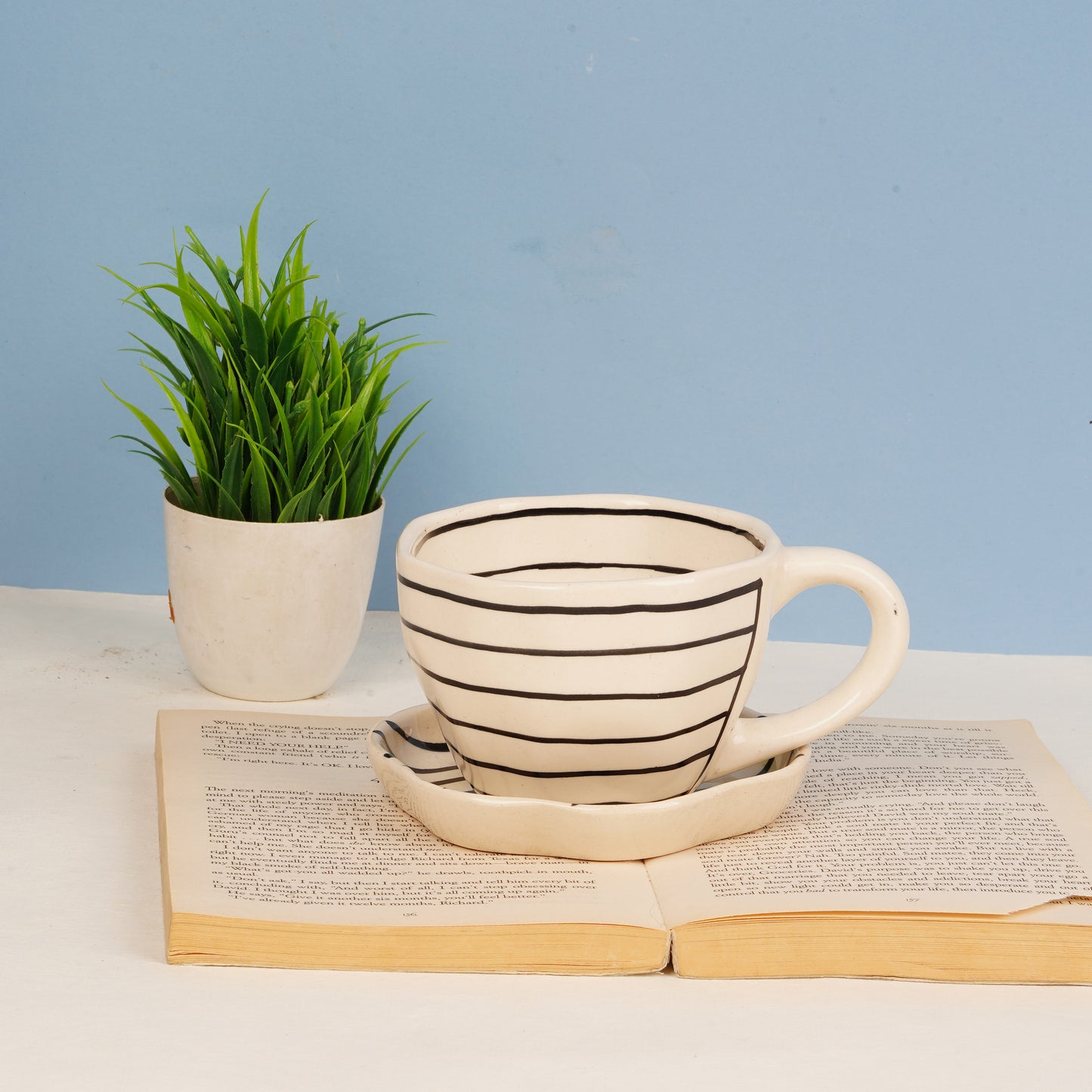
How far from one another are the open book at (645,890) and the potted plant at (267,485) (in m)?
0.15

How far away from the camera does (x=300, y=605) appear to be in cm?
65

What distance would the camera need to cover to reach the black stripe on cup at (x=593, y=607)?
1.34 feet

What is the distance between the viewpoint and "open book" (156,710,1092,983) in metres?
0.40

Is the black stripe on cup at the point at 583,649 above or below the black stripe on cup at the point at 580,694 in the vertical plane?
above

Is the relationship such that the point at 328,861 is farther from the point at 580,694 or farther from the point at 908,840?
the point at 908,840

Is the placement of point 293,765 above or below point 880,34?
below

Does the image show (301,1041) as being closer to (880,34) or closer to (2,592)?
(2,592)

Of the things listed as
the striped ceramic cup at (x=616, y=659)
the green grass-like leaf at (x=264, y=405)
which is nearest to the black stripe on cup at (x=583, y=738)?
the striped ceramic cup at (x=616, y=659)

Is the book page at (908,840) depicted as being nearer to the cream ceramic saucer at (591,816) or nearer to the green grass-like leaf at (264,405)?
the cream ceramic saucer at (591,816)

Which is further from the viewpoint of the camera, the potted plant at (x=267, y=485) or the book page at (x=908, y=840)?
the potted plant at (x=267, y=485)

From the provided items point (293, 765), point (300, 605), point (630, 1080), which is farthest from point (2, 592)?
point (630, 1080)

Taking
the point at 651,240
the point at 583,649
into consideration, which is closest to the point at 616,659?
the point at 583,649

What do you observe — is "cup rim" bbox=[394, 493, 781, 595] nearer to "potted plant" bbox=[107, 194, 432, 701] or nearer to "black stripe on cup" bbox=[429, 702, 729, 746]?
"black stripe on cup" bbox=[429, 702, 729, 746]

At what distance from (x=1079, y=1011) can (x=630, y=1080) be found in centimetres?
15
